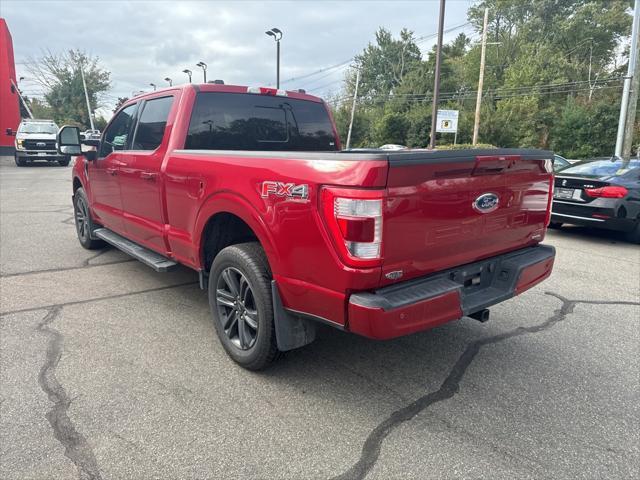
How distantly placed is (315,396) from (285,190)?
1.34 m

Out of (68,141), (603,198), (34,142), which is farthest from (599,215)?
(34,142)

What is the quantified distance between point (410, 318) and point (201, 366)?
1656 millimetres

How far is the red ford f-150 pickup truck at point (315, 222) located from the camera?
2398mm

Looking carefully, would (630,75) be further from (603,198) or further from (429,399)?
(429,399)

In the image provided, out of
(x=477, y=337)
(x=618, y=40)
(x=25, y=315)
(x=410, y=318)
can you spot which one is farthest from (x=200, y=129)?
(x=618, y=40)

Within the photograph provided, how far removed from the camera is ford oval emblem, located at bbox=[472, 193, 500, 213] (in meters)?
2.86

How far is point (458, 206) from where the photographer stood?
2746mm

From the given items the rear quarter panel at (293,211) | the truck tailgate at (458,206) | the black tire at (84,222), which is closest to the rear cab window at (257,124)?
the rear quarter panel at (293,211)

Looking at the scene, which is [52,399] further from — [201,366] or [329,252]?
[329,252]

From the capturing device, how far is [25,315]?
13.7 feet

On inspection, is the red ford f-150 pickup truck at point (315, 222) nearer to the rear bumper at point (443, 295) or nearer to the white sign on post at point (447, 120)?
the rear bumper at point (443, 295)

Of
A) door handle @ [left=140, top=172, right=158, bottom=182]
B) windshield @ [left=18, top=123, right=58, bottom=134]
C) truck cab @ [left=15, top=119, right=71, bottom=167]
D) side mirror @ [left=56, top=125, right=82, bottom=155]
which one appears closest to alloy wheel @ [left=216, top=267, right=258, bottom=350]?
door handle @ [left=140, top=172, right=158, bottom=182]

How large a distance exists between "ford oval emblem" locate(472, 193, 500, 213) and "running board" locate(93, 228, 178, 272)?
2618 mm

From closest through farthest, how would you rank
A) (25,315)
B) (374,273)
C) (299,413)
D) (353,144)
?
(374,273) → (299,413) → (25,315) → (353,144)
